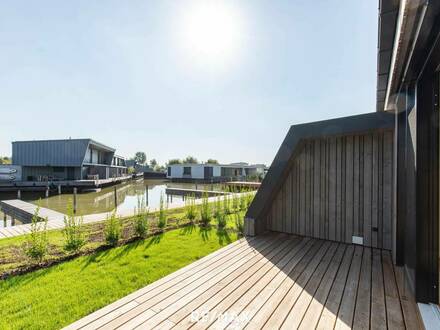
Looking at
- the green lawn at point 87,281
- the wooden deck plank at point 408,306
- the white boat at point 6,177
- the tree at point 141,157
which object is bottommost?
the green lawn at point 87,281

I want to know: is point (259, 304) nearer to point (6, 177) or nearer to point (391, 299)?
point (391, 299)

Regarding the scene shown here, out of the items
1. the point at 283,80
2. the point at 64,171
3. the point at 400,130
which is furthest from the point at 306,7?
the point at 64,171

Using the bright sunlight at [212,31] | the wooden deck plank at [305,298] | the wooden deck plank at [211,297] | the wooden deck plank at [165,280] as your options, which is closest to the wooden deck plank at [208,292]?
the wooden deck plank at [211,297]

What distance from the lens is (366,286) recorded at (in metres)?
2.04

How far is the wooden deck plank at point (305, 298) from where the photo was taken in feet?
5.02

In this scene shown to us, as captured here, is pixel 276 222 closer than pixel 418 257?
No

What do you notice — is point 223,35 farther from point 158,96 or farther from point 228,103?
point 158,96

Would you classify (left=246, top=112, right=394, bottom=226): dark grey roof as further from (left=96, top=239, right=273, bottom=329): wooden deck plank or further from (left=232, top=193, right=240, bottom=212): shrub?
(left=232, top=193, right=240, bottom=212): shrub

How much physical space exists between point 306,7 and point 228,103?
507cm

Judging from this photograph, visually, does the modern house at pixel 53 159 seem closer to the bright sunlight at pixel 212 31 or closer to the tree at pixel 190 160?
the bright sunlight at pixel 212 31

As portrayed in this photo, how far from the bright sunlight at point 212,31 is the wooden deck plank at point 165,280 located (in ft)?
14.2

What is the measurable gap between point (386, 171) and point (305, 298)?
91.7 inches

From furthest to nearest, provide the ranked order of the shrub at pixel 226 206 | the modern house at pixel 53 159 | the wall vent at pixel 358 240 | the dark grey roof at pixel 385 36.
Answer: the modern house at pixel 53 159 < the shrub at pixel 226 206 < the wall vent at pixel 358 240 < the dark grey roof at pixel 385 36

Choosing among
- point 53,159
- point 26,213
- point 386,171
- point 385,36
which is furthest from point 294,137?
point 53,159
